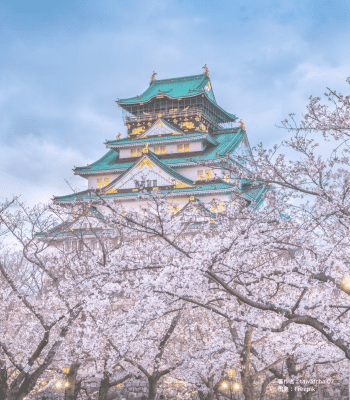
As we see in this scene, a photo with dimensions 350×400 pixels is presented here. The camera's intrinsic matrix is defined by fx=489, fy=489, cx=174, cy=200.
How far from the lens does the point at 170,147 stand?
42625 mm

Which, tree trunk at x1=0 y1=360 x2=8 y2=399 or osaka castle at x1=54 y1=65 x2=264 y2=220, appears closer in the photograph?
tree trunk at x1=0 y1=360 x2=8 y2=399

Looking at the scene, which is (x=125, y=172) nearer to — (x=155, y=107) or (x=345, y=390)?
(x=155, y=107)

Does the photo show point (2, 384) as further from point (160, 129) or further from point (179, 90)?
point (179, 90)

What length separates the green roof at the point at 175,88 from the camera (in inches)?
1757

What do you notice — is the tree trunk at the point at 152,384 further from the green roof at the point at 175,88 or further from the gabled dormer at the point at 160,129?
the green roof at the point at 175,88

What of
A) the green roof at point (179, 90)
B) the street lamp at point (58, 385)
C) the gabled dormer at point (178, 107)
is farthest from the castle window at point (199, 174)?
the street lamp at point (58, 385)

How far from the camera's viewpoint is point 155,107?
45281 mm

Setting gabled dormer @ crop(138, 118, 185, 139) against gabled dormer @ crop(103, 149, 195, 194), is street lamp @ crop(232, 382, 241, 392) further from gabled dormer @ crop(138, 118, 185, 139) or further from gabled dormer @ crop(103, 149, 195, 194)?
gabled dormer @ crop(138, 118, 185, 139)

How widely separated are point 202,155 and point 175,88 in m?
9.34

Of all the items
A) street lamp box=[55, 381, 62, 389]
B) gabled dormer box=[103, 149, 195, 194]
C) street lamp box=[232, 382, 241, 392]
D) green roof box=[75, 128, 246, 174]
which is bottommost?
street lamp box=[55, 381, 62, 389]

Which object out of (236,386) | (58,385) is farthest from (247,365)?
(58,385)

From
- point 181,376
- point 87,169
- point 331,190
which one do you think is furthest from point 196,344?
point 87,169

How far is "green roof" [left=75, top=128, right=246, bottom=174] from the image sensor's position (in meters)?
40.3

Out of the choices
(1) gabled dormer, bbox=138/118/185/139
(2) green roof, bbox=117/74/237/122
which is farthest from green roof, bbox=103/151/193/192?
(2) green roof, bbox=117/74/237/122
